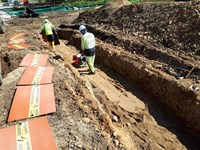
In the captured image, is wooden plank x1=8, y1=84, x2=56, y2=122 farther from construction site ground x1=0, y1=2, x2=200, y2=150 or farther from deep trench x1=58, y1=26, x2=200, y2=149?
deep trench x1=58, y1=26, x2=200, y2=149

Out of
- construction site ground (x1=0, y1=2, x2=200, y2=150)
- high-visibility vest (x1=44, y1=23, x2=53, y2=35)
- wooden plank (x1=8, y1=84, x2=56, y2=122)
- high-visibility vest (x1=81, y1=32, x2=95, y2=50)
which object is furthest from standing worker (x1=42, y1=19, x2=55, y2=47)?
wooden plank (x1=8, y1=84, x2=56, y2=122)

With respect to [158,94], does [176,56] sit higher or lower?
higher

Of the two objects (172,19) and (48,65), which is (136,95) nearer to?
(48,65)

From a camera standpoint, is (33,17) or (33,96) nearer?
(33,96)

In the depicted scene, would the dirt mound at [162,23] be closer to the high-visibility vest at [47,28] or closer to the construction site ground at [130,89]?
the construction site ground at [130,89]

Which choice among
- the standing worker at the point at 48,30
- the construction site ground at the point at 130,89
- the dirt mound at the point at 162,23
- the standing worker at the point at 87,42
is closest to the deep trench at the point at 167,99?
the construction site ground at the point at 130,89

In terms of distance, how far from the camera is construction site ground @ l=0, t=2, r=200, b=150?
5.40 metres

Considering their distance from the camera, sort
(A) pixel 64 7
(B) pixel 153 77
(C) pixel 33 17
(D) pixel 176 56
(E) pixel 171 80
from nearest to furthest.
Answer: (E) pixel 171 80 < (B) pixel 153 77 < (D) pixel 176 56 < (C) pixel 33 17 < (A) pixel 64 7

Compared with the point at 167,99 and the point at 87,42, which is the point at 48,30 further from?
the point at 167,99

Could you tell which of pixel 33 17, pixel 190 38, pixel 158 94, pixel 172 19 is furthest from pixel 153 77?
pixel 33 17

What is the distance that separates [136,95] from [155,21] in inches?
201

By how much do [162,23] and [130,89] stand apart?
436 cm

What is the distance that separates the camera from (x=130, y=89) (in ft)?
29.3

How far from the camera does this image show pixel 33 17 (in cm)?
2348
